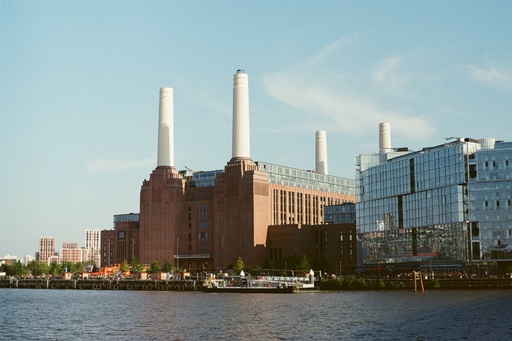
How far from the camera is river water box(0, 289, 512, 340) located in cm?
8088

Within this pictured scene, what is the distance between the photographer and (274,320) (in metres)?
97.2

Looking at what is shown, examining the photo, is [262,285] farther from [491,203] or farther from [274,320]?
[274,320]

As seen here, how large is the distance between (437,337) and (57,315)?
56.0 m

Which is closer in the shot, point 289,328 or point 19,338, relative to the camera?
point 19,338

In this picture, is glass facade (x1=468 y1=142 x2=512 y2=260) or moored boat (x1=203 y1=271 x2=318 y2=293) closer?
moored boat (x1=203 y1=271 x2=318 y2=293)

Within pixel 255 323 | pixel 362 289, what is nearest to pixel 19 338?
pixel 255 323

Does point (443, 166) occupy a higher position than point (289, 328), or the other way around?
point (443, 166)

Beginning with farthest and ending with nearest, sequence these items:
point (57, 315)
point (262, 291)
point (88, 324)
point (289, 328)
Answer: point (262, 291) < point (57, 315) < point (88, 324) < point (289, 328)

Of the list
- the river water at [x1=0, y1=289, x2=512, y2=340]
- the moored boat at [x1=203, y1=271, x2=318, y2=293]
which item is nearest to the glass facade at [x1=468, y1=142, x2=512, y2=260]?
the moored boat at [x1=203, y1=271, x2=318, y2=293]

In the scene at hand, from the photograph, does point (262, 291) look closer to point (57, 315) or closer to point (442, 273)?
point (442, 273)

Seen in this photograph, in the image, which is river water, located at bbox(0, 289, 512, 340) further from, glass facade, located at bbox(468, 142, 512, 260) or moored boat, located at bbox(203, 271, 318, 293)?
glass facade, located at bbox(468, 142, 512, 260)

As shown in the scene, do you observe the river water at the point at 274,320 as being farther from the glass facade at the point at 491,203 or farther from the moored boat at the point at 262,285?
the glass facade at the point at 491,203

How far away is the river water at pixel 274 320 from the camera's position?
80875mm

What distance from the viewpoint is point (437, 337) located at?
3068 inches
